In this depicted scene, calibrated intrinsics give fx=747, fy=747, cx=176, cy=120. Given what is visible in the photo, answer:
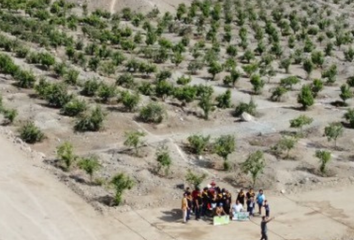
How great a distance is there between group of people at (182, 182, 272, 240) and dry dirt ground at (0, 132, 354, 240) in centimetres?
45

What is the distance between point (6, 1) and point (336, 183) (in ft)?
140

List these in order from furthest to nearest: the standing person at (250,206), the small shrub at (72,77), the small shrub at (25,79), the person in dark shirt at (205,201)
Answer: the small shrub at (72,77) < the small shrub at (25,79) < the standing person at (250,206) < the person in dark shirt at (205,201)

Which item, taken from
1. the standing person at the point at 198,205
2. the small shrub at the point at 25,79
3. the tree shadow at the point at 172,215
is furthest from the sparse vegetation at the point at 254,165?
the small shrub at the point at 25,79

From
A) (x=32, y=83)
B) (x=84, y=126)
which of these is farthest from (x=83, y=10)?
(x=84, y=126)

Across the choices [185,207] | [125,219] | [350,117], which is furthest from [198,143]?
[350,117]

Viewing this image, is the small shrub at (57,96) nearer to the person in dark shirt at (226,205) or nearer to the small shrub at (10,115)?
the small shrub at (10,115)

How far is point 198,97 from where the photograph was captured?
41.2 metres

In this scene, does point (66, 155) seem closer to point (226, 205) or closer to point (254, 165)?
point (226, 205)

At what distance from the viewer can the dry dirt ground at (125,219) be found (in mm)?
24875

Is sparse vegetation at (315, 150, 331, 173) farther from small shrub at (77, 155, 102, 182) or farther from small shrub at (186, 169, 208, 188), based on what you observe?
small shrub at (77, 155, 102, 182)

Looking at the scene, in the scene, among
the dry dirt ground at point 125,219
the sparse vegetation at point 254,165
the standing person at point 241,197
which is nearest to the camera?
the dry dirt ground at point 125,219

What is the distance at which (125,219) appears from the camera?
85.9 feet

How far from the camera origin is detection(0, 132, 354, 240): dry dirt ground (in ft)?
81.6

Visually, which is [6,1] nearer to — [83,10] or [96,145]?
[83,10]
